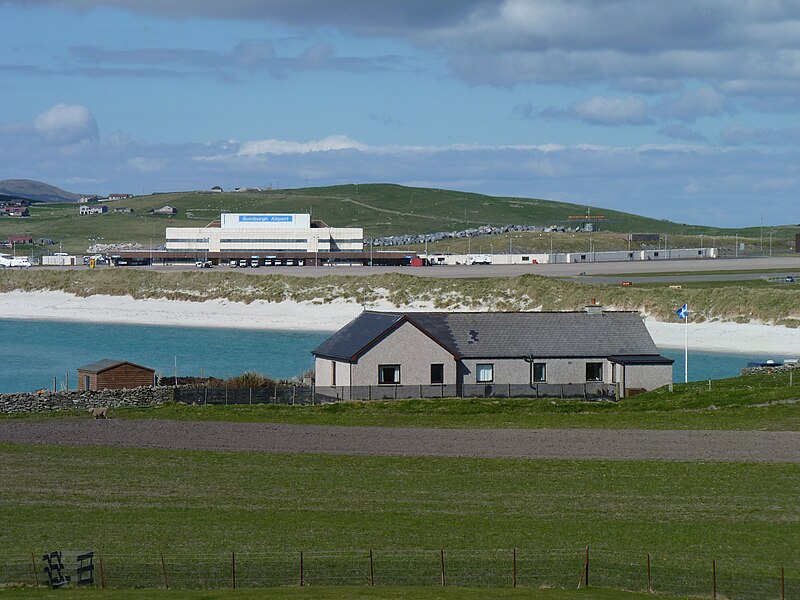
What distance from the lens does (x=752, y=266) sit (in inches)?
6422

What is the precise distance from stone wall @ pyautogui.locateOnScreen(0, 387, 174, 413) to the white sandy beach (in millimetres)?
47259

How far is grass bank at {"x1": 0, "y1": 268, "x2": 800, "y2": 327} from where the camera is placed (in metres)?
101

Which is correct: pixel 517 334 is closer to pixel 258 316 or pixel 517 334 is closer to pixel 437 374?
pixel 437 374

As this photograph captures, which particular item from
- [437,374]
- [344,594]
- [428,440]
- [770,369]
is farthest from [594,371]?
[344,594]

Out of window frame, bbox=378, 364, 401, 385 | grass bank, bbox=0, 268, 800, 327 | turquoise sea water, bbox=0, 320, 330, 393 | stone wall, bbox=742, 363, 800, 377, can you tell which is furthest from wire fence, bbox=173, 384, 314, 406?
grass bank, bbox=0, 268, 800, 327

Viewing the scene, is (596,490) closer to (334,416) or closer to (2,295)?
(334,416)

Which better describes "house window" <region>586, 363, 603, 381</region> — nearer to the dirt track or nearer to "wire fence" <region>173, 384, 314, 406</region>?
the dirt track

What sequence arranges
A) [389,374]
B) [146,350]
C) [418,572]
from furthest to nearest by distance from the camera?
[146,350] → [389,374] → [418,572]

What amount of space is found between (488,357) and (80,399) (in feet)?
59.5

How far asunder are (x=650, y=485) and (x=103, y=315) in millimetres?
104067

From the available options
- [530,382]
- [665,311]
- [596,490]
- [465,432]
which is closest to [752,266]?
[665,311]

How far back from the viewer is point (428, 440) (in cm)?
4156

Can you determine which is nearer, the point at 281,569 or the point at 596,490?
the point at 281,569

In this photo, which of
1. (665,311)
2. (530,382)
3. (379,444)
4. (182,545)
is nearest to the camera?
(182,545)
